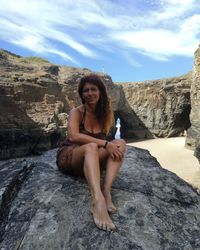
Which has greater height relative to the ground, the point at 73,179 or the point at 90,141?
the point at 90,141

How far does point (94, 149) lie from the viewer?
3.43 m

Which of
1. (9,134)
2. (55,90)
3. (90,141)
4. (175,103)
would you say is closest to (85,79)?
(90,141)

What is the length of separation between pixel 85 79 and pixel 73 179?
1009 mm

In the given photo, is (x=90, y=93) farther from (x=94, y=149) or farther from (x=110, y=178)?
(x=110, y=178)

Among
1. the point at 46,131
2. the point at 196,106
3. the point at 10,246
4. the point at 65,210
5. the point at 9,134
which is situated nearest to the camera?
the point at 10,246

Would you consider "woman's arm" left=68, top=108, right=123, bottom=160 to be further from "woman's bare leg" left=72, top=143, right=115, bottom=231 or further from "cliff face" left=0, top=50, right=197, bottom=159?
"cliff face" left=0, top=50, right=197, bottom=159

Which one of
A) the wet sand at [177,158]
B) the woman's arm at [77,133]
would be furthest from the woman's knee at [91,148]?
the wet sand at [177,158]

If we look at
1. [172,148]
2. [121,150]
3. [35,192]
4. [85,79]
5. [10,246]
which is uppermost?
[85,79]

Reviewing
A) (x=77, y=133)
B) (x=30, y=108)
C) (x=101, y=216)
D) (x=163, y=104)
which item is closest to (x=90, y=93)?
(x=77, y=133)

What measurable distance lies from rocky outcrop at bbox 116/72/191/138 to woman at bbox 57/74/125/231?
71.0 ft

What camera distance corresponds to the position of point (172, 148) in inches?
815

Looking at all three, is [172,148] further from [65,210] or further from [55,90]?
[65,210]

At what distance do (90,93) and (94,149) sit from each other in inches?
29.1

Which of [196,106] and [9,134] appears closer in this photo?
[9,134]
